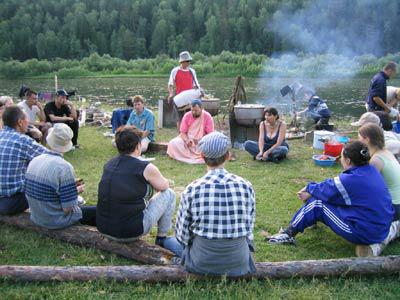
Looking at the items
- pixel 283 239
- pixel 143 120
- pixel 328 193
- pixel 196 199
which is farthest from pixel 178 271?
pixel 143 120

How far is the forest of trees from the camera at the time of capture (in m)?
51.6

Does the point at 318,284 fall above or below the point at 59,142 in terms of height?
below

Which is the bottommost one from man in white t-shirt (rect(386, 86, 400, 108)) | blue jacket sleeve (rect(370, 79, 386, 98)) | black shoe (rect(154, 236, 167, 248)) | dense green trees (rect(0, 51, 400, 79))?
dense green trees (rect(0, 51, 400, 79))

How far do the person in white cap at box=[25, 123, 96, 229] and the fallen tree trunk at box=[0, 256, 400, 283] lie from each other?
748 mm

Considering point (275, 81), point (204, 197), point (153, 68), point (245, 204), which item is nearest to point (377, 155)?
point (245, 204)

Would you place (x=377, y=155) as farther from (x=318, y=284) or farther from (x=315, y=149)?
(x=315, y=149)

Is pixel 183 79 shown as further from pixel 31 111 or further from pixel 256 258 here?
pixel 256 258

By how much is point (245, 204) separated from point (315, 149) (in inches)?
242

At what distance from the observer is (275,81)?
27.6 metres

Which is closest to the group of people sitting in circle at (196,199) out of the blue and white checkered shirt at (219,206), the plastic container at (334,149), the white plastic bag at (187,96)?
the blue and white checkered shirt at (219,206)

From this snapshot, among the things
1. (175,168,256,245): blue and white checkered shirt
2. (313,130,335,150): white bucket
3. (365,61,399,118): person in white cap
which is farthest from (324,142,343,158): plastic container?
(175,168,256,245): blue and white checkered shirt

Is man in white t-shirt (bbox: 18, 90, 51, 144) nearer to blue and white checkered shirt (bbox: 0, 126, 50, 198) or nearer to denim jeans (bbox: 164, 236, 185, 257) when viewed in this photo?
blue and white checkered shirt (bbox: 0, 126, 50, 198)

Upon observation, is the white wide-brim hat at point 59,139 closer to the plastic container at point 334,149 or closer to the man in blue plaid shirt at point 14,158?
the man in blue plaid shirt at point 14,158

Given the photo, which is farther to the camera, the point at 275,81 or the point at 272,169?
the point at 275,81
